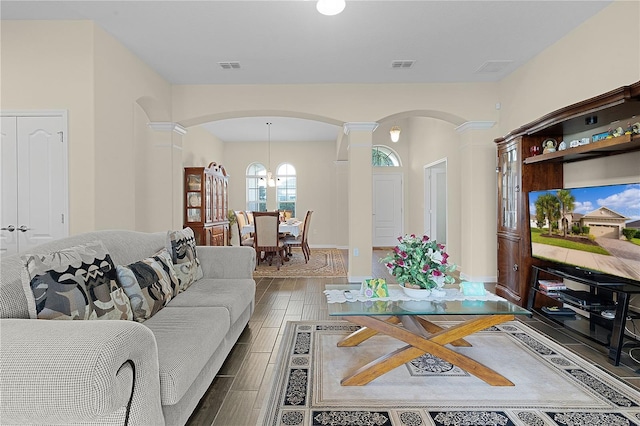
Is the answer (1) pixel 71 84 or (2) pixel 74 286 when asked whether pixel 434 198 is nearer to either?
(1) pixel 71 84

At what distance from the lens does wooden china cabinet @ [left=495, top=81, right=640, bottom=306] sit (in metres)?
2.82

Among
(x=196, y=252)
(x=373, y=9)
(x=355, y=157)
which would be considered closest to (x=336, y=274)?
(x=355, y=157)

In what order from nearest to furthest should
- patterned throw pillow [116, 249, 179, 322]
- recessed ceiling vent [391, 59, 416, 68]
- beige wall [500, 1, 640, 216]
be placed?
patterned throw pillow [116, 249, 179, 322] → beige wall [500, 1, 640, 216] → recessed ceiling vent [391, 59, 416, 68]

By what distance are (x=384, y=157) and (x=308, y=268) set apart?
4.38 meters

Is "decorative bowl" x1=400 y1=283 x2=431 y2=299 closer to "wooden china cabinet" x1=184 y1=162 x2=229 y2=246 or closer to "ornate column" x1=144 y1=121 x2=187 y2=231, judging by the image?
"ornate column" x1=144 y1=121 x2=187 y2=231

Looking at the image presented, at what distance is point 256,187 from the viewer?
9.92m

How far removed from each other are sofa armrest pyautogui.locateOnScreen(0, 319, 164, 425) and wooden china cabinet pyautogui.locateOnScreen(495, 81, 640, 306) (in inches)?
130

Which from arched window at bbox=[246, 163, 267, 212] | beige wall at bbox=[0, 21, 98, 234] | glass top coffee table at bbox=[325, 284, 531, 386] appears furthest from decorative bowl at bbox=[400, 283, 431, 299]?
arched window at bbox=[246, 163, 267, 212]

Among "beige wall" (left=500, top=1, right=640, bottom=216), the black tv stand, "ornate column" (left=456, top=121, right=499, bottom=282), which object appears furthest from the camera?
"ornate column" (left=456, top=121, right=499, bottom=282)

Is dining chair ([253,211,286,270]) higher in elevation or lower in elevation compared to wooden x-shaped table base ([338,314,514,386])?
higher

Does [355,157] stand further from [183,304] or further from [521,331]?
[183,304]

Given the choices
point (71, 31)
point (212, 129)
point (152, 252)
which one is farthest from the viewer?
point (212, 129)

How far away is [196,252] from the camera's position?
3.33 m

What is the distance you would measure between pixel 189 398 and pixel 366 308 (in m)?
1.11
